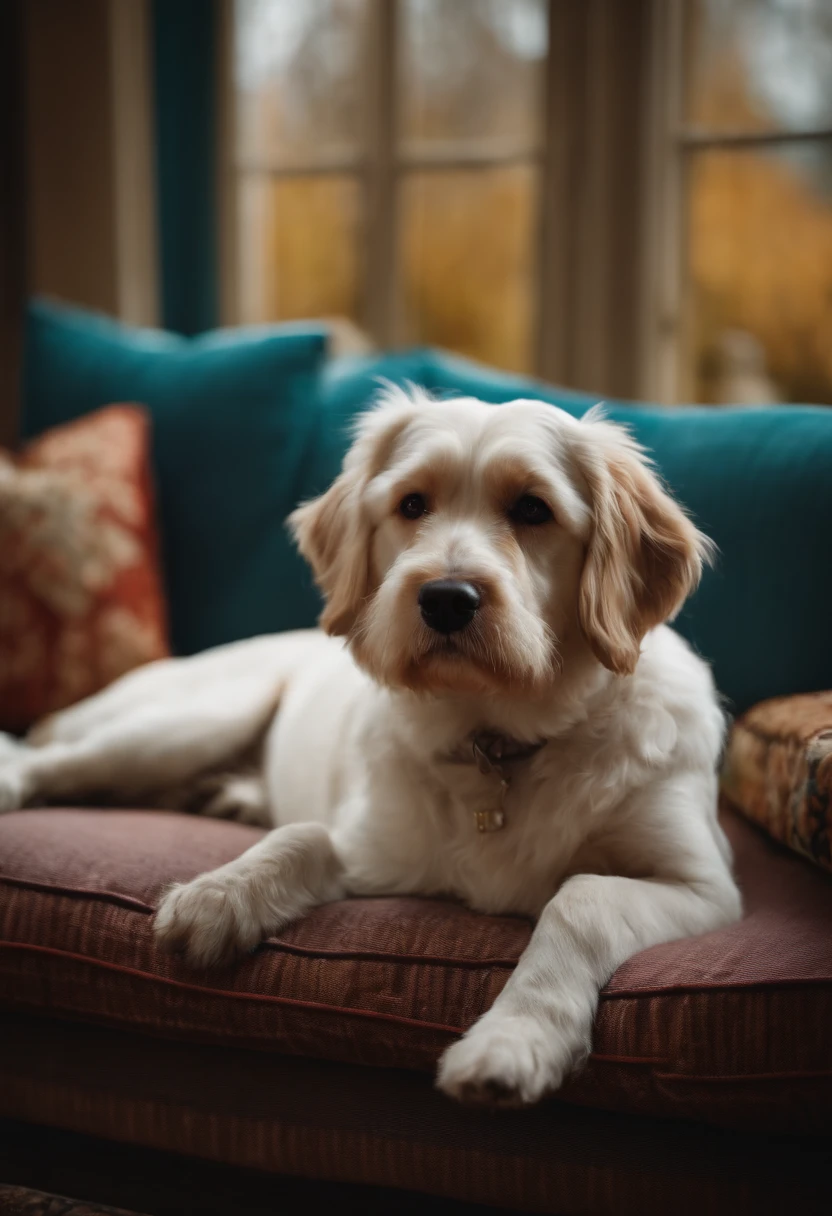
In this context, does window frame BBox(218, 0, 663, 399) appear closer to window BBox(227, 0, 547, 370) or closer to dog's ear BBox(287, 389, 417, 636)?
window BBox(227, 0, 547, 370)

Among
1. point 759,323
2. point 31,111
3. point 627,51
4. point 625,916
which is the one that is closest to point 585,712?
point 625,916

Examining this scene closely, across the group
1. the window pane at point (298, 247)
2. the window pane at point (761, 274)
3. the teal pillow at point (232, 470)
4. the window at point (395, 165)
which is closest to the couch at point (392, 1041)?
the teal pillow at point (232, 470)

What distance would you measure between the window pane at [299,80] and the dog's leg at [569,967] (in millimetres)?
3082

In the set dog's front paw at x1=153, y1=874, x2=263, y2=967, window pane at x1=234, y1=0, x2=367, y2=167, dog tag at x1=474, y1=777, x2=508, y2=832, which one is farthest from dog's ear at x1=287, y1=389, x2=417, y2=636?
window pane at x1=234, y1=0, x2=367, y2=167

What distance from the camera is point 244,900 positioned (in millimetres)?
1620

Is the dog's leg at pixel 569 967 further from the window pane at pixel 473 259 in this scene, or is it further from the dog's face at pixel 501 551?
the window pane at pixel 473 259

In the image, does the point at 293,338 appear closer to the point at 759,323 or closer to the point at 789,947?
the point at 759,323

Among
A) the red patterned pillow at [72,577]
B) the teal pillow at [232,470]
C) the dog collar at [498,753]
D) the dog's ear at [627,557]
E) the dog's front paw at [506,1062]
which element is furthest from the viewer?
the teal pillow at [232,470]

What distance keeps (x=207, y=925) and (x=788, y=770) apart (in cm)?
96

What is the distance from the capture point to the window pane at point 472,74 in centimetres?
358

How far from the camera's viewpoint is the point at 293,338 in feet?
9.42

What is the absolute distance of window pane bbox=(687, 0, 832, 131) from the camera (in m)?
3.19

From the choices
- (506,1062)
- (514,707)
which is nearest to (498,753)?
(514,707)

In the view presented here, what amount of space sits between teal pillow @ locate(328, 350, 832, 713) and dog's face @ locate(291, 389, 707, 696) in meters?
0.43
